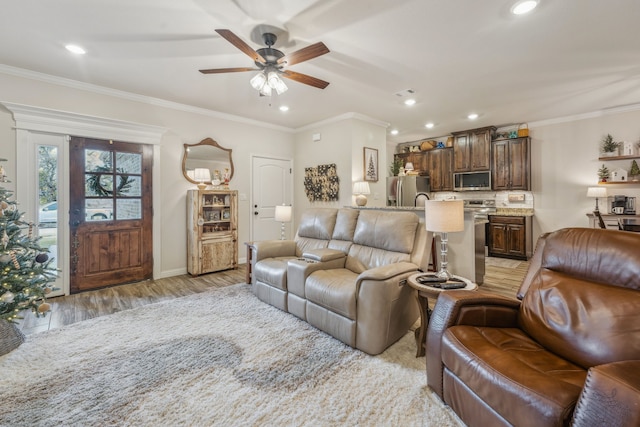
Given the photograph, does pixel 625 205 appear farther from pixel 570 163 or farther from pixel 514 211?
pixel 514 211

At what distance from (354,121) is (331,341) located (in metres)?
3.77

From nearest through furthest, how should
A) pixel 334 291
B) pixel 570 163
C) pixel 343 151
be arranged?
pixel 334 291 → pixel 343 151 → pixel 570 163

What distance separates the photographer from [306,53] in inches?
93.4

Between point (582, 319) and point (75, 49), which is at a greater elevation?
point (75, 49)

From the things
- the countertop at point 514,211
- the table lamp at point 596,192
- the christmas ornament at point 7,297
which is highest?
the table lamp at point 596,192

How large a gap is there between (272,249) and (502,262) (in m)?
4.40

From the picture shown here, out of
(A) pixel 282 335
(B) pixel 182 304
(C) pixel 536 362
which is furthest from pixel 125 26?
(C) pixel 536 362

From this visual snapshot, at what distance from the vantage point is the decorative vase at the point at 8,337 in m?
2.23

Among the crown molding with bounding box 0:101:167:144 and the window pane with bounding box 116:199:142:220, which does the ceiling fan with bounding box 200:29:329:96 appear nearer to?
the crown molding with bounding box 0:101:167:144

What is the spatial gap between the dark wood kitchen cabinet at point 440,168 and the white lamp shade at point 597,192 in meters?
2.34

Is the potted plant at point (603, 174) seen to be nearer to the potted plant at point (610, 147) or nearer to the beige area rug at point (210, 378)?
the potted plant at point (610, 147)

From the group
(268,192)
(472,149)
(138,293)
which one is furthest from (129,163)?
(472,149)

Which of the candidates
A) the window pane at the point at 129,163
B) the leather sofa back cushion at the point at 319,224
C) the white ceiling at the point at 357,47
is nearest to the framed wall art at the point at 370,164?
the white ceiling at the point at 357,47

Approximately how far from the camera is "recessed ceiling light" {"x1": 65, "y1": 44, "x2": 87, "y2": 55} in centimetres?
279
